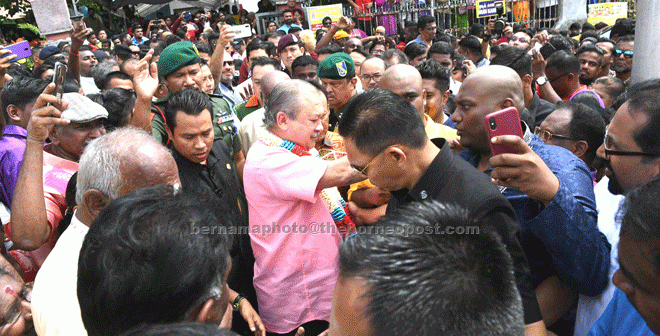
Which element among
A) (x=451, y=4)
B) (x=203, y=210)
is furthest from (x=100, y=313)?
(x=451, y=4)

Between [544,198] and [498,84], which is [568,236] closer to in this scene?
[544,198]

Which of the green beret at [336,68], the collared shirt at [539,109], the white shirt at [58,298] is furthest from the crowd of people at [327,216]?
the green beret at [336,68]

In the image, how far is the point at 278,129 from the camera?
2.67m

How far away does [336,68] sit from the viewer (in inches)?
165

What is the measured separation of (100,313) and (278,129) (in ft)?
5.28

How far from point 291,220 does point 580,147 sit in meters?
1.85

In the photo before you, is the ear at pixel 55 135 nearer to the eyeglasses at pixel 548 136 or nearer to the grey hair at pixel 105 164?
the grey hair at pixel 105 164

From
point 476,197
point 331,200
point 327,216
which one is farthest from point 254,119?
point 476,197

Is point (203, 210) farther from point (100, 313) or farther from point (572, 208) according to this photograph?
point (572, 208)

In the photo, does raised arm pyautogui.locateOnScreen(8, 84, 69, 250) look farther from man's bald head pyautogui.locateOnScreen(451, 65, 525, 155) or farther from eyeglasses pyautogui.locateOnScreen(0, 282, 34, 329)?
man's bald head pyautogui.locateOnScreen(451, 65, 525, 155)

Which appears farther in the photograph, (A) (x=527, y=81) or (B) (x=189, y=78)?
(A) (x=527, y=81)

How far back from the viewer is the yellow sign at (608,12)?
11.2m

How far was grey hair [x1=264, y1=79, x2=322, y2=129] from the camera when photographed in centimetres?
266

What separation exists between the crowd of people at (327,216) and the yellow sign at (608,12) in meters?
9.01
